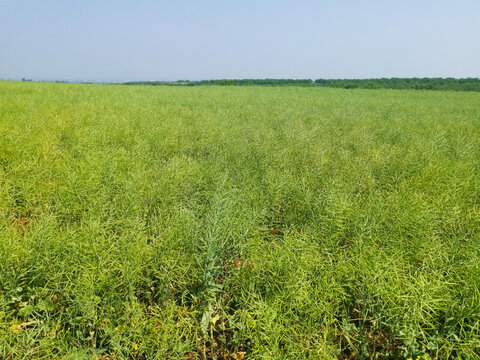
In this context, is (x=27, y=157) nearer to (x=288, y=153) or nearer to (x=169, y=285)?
(x=169, y=285)

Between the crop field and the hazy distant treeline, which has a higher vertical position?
the hazy distant treeline

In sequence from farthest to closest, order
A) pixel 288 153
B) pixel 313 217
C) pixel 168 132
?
1. pixel 168 132
2. pixel 288 153
3. pixel 313 217

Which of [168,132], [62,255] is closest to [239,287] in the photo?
[62,255]

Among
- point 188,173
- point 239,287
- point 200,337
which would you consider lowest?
point 200,337

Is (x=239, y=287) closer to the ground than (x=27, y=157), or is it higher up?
closer to the ground

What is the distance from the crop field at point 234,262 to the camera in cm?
180

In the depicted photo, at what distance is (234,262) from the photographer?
2.56 meters

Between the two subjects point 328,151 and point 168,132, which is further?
point 168,132

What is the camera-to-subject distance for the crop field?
180 cm

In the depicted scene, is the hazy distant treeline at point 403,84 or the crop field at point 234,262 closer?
the crop field at point 234,262

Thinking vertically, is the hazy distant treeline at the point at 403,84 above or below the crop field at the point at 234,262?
above

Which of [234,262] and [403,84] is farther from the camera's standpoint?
[403,84]

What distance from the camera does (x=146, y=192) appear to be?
360 centimetres

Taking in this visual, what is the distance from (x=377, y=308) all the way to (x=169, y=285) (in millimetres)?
1618
